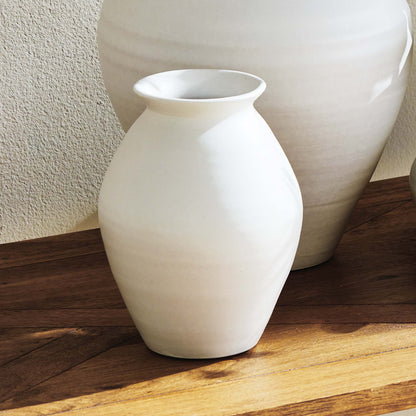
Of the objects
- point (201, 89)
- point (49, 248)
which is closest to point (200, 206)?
point (201, 89)

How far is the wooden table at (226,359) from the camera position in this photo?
61cm

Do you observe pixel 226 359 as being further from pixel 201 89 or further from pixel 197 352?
pixel 201 89

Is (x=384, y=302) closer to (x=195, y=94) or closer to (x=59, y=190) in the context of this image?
(x=195, y=94)

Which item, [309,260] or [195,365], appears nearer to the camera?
[195,365]

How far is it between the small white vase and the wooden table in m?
0.05

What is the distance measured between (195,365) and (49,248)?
0.30 m

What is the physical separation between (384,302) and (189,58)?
306mm

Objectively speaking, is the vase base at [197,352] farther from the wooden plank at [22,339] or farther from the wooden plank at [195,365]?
the wooden plank at [22,339]

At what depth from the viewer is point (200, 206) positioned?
570 millimetres

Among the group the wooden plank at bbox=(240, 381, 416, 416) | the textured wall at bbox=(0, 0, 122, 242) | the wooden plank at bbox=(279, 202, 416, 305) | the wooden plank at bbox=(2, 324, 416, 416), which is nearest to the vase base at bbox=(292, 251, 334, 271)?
the wooden plank at bbox=(279, 202, 416, 305)

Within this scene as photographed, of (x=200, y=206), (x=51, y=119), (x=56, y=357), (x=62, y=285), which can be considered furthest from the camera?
(x=51, y=119)

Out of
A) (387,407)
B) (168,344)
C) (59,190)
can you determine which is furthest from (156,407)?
(59,190)

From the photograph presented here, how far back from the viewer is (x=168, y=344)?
2.14 ft

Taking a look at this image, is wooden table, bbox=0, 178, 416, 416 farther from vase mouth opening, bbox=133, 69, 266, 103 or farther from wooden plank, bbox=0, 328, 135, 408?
vase mouth opening, bbox=133, 69, 266, 103
